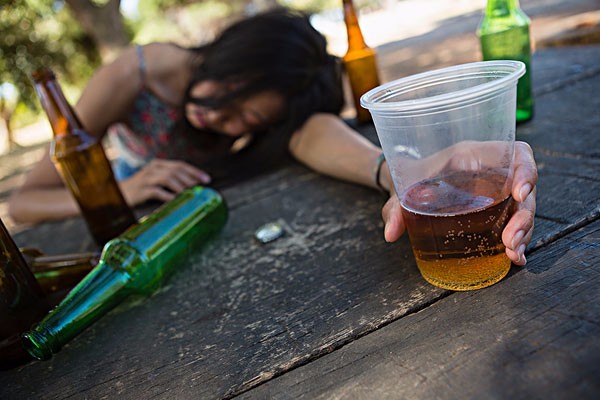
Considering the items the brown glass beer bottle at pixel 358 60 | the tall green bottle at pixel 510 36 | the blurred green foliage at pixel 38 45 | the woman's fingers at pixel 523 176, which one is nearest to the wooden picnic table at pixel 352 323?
the woman's fingers at pixel 523 176

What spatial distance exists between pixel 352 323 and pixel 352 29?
165 cm

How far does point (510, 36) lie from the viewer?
1681mm

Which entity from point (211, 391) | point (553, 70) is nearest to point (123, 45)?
point (553, 70)

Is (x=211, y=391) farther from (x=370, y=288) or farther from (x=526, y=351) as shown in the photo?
(x=526, y=351)

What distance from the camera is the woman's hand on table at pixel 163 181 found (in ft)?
6.09

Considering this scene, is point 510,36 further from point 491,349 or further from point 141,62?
point 141,62

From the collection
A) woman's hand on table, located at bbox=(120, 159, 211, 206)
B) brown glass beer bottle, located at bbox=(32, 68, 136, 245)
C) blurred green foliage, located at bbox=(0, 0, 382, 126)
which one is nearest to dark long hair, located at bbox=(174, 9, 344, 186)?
woman's hand on table, located at bbox=(120, 159, 211, 206)

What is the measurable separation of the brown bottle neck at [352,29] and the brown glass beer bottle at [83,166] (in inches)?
47.6

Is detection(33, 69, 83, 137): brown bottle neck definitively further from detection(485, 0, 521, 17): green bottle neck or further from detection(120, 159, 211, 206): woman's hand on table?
detection(485, 0, 521, 17): green bottle neck

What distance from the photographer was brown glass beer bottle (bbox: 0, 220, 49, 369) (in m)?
0.98

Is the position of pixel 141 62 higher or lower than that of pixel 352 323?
higher

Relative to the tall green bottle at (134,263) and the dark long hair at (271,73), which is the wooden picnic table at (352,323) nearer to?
the tall green bottle at (134,263)

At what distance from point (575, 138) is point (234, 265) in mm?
1027

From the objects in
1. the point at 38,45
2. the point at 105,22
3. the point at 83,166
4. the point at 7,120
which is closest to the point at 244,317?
the point at 83,166
